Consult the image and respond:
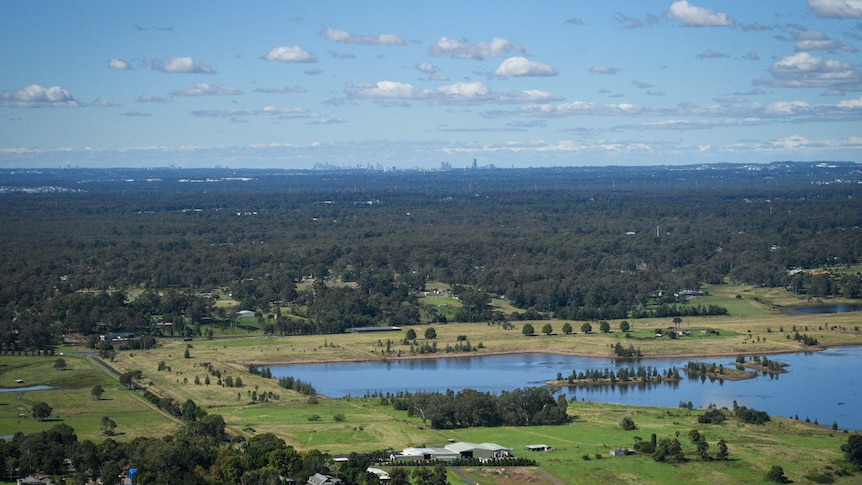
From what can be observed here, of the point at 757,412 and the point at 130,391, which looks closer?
the point at 757,412

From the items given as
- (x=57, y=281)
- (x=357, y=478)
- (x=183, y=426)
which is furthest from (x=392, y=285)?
(x=357, y=478)

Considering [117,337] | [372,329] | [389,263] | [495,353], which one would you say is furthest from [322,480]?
[389,263]

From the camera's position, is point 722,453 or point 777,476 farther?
point 722,453

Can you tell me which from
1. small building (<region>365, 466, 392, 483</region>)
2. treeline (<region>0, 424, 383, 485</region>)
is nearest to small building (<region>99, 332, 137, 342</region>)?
treeline (<region>0, 424, 383, 485</region>)

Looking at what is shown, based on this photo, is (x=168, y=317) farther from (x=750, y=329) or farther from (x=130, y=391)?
(x=750, y=329)

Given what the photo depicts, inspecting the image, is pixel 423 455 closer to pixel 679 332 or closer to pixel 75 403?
pixel 75 403

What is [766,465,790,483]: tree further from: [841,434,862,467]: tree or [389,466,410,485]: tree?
[389,466,410,485]: tree
